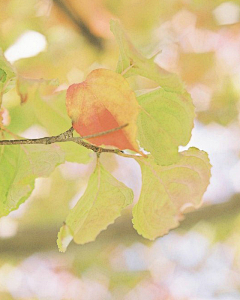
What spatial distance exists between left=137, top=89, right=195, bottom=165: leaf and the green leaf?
0.23 feet

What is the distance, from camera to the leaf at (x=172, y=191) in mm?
240

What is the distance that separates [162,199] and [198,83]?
1156 millimetres

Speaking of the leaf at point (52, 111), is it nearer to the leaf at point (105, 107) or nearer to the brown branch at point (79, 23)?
the leaf at point (105, 107)

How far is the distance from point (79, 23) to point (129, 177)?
0.60m

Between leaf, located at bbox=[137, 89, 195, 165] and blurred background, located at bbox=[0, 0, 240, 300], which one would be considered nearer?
leaf, located at bbox=[137, 89, 195, 165]

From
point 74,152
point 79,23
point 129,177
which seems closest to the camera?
point 74,152

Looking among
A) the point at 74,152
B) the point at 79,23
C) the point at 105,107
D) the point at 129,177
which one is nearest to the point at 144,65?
the point at 105,107

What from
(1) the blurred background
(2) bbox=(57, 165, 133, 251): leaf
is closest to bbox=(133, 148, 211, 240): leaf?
(2) bbox=(57, 165, 133, 251): leaf

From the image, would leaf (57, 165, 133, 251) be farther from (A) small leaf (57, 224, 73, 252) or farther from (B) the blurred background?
(B) the blurred background

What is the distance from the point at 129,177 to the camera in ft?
4.83

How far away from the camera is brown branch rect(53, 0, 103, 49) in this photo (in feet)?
3.37

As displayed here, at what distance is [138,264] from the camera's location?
1.66m

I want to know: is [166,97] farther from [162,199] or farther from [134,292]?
[134,292]

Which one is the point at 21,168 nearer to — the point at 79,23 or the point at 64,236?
the point at 64,236
